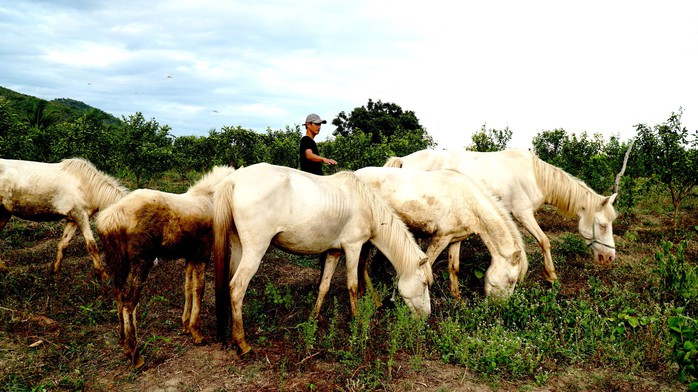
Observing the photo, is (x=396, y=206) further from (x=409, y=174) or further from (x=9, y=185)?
(x=9, y=185)

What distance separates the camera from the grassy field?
12.7 feet

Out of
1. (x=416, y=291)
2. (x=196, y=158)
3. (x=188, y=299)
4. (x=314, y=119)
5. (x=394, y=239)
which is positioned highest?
(x=314, y=119)

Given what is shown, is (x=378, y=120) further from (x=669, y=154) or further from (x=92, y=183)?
(x=92, y=183)

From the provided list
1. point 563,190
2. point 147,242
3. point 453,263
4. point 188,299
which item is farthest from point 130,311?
point 563,190

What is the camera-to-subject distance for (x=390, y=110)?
43.8m

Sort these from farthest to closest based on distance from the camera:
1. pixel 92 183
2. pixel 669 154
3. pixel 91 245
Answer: pixel 669 154 < pixel 92 183 < pixel 91 245

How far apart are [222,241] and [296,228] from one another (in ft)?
2.73

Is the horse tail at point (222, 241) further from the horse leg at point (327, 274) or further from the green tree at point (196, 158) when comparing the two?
the green tree at point (196, 158)

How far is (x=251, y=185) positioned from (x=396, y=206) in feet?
8.77

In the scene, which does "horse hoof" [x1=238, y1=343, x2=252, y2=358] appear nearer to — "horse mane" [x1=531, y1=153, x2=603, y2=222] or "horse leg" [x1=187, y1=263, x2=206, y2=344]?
"horse leg" [x1=187, y1=263, x2=206, y2=344]

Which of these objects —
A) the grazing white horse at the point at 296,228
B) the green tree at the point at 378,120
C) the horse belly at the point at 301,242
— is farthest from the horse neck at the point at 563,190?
the green tree at the point at 378,120

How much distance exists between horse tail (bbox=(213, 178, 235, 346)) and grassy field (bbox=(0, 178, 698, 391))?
1.79 feet

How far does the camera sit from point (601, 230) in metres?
7.71

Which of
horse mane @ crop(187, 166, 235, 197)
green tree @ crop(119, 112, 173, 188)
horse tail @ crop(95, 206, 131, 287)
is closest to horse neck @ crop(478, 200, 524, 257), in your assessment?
horse mane @ crop(187, 166, 235, 197)
